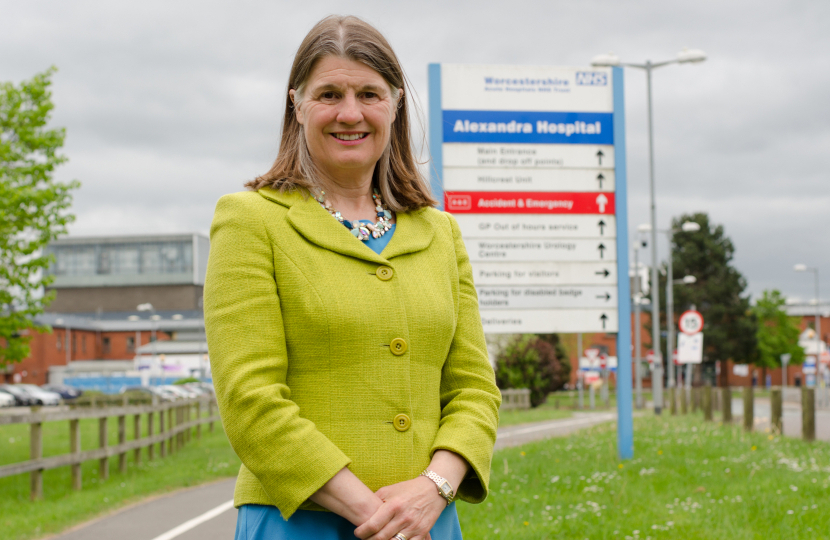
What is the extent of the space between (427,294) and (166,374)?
A: 277 feet

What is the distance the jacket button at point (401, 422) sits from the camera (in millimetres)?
2105

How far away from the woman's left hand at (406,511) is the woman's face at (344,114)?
0.85 m

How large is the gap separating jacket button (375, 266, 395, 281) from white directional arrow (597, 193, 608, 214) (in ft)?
25.3

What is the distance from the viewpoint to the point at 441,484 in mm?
2084

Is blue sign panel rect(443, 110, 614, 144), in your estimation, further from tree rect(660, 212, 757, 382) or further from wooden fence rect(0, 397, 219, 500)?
tree rect(660, 212, 757, 382)

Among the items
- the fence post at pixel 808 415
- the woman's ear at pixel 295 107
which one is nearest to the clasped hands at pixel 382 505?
the woman's ear at pixel 295 107

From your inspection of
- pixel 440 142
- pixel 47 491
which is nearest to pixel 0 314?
pixel 47 491

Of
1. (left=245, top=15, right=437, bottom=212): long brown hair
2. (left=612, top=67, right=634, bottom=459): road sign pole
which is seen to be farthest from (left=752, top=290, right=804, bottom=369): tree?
(left=245, top=15, right=437, bottom=212): long brown hair

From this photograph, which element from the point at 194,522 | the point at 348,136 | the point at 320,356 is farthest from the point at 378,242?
the point at 194,522

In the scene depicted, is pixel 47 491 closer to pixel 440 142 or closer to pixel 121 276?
pixel 440 142

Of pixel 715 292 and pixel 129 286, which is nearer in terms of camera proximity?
pixel 715 292

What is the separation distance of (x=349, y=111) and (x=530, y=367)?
133 feet

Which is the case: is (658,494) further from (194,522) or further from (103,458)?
(103,458)

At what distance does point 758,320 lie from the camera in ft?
263
